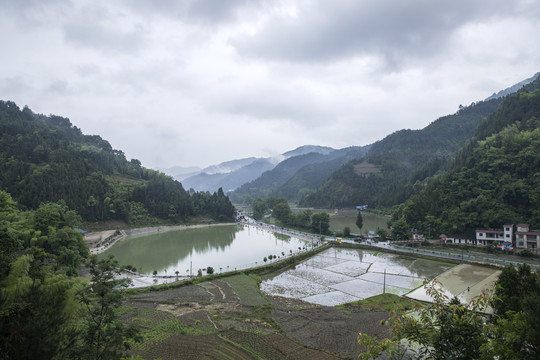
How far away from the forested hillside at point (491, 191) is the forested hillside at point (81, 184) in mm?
42838

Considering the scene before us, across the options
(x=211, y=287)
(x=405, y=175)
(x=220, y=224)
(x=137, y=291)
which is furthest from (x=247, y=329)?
(x=405, y=175)

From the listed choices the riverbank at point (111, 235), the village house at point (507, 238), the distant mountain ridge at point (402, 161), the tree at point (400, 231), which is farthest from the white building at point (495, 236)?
the riverbank at point (111, 235)

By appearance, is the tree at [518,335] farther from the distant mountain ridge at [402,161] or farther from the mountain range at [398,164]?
the distant mountain ridge at [402,161]

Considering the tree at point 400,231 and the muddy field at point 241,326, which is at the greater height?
the tree at point 400,231

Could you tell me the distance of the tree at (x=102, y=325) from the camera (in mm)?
6984

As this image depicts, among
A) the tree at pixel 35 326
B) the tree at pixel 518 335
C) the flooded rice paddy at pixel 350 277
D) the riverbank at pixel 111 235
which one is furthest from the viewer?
the riverbank at pixel 111 235

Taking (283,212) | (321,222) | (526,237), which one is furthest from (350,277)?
(283,212)

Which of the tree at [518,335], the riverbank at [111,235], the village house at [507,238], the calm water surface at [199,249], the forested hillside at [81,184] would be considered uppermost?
the forested hillside at [81,184]

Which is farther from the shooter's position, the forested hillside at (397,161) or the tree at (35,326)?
the forested hillside at (397,161)

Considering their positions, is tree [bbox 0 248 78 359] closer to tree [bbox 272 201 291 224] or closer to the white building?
the white building

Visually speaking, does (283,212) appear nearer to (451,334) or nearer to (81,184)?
(81,184)

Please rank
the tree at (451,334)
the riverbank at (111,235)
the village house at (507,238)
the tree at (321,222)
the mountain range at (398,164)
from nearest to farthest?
the tree at (451,334) → the village house at (507,238) → the riverbank at (111,235) → the tree at (321,222) → the mountain range at (398,164)

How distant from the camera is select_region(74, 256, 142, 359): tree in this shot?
6984mm

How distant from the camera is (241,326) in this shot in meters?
15.3
